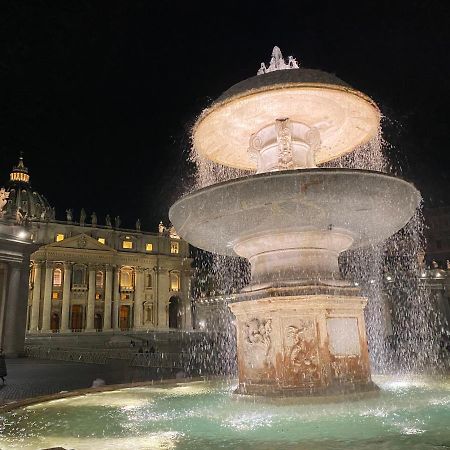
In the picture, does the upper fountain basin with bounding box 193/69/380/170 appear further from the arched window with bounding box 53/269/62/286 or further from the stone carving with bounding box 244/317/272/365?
the arched window with bounding box 53/269/62/286

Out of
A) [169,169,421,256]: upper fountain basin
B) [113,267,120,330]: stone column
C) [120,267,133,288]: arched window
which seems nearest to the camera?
[169,169,421,256]: upper fountain basin

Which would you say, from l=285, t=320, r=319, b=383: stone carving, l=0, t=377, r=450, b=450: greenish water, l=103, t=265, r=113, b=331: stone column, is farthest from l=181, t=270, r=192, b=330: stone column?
l=285, t=320, r=319, b=383: stone carving

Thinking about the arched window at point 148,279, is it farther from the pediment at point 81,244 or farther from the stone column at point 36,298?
the stone column at point 36,298

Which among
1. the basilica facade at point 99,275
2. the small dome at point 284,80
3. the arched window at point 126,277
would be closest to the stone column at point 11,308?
the small dome at point 284,80

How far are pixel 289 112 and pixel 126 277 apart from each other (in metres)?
74.9

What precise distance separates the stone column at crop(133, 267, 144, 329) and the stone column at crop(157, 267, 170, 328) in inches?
123

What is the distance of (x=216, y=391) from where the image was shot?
9.02 m

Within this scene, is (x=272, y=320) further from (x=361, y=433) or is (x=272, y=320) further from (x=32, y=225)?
(x=32, y=225)

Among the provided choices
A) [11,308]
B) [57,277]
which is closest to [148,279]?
[57,277]

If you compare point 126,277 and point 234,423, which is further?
point 126,277

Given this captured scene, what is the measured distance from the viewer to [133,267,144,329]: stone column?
77.1 metres

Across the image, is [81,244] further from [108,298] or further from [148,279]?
[148,279]

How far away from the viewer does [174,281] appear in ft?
275

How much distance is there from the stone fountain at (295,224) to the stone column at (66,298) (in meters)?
65.8
